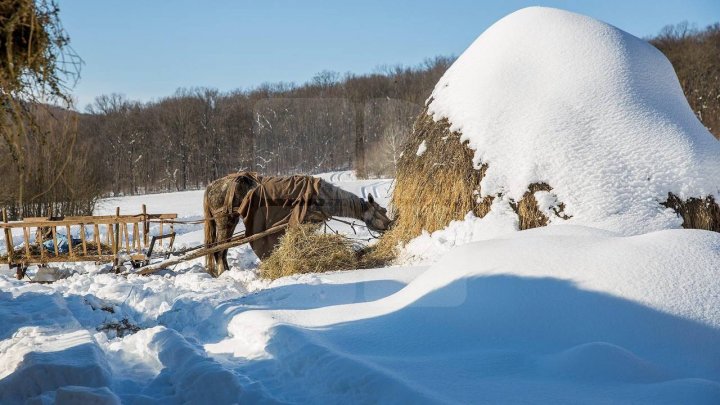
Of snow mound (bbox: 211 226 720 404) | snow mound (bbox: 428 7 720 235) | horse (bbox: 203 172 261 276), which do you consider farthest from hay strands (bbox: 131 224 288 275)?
snow mound (bbox: 211 226 720 404)

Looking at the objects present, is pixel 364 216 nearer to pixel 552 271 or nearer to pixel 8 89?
pixel 552 271

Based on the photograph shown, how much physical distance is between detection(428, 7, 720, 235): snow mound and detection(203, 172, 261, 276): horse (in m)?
4.24

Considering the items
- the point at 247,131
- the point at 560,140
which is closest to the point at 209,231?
the point at 560,140

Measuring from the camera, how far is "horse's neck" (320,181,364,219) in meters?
11.5

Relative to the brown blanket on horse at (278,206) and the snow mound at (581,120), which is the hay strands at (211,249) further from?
the snow mound at (581,120)

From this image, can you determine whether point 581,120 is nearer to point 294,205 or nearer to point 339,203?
point 339,203

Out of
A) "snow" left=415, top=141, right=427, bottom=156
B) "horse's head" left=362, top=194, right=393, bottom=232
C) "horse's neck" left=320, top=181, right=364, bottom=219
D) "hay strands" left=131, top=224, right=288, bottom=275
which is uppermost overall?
"snow" left=415, top=141, right=427, bottom=156

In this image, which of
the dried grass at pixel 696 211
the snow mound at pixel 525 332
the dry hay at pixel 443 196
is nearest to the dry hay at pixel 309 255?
the dry hay at pixel 443 196

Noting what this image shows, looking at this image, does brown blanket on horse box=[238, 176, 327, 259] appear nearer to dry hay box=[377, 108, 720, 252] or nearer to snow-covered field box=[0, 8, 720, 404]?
snow-covered field box=[0, 8, 720, 404]

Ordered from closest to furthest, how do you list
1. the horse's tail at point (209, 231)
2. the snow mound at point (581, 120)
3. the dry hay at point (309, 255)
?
the snow mound at point (581, 120)
the dry hay at point (309, 255)
the horse's tail at point (209, 231)

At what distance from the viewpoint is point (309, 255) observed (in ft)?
32.8

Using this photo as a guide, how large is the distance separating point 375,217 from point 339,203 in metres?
0.75

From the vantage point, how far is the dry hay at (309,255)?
9.90 metres

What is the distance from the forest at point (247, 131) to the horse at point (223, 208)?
297 cm
